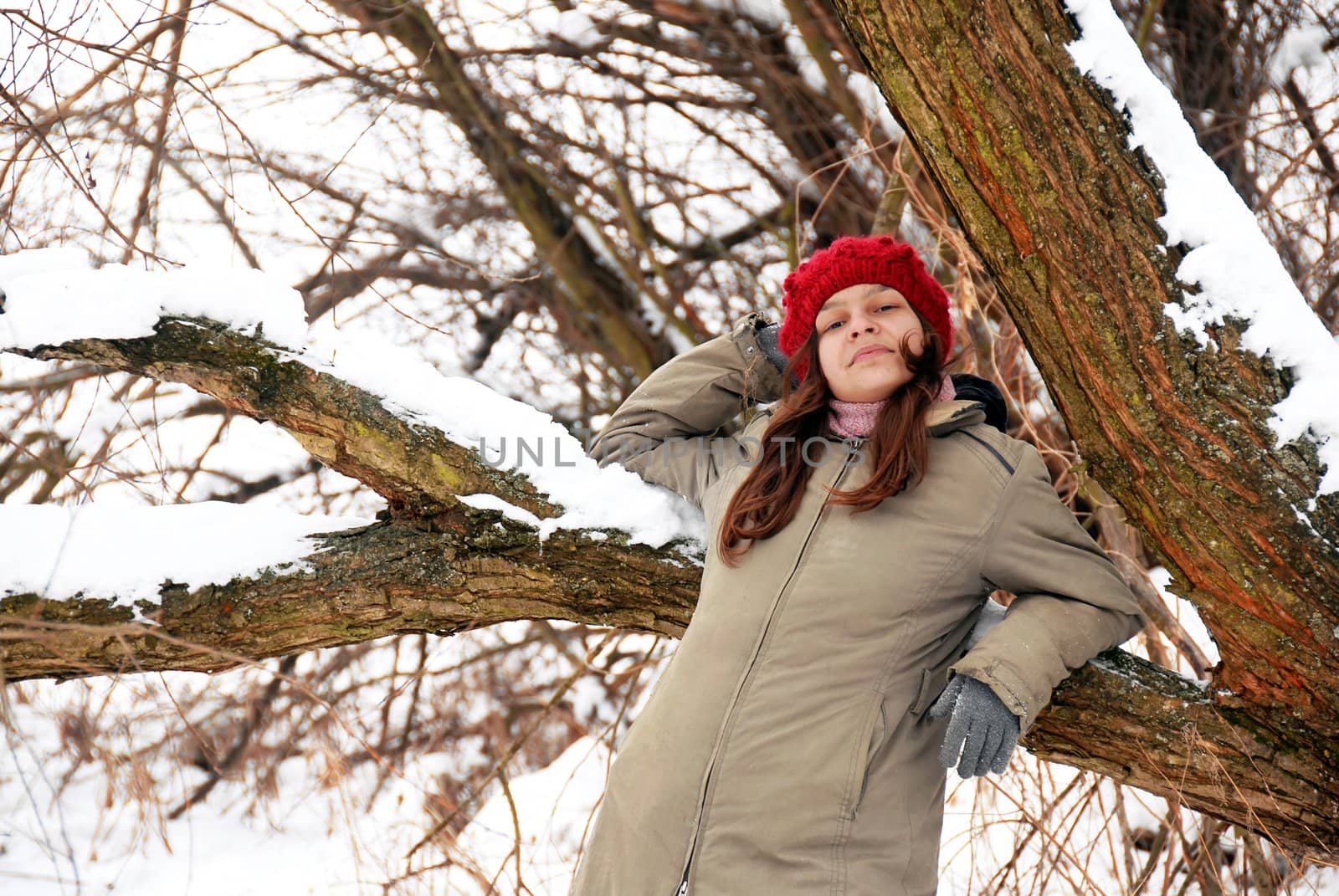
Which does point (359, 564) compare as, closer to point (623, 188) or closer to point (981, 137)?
point (981, 137)

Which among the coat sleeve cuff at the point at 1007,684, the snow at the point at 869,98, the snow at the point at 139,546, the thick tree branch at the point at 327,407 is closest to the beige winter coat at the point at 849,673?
the coat sleeve cuff at the point at 1007,684

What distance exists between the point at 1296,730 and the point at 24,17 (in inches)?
101

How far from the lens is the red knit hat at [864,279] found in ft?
6.42

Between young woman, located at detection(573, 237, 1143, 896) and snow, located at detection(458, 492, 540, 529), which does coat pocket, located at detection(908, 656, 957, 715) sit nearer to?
young woman, located at detection(573, 237, 1143, 896)

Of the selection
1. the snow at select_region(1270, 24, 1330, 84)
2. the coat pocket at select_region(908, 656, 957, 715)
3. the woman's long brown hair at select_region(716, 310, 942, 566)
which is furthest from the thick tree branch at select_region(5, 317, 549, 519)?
the snow at select_region(1270, 24, 1330, 84)

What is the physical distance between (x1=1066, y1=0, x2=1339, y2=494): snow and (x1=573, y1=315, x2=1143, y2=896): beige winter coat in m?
0.36

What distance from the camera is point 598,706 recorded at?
5688mm

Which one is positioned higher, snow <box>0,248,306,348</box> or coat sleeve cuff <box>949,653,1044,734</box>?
snow <box>0,248,306,348</box>

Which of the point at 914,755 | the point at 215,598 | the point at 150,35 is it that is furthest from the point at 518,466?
the point at 150,35

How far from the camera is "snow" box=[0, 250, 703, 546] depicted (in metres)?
2.07

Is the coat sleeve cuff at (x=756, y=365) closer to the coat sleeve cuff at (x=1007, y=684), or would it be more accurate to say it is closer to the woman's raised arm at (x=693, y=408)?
the woman's raised arm at (x=693, y=408)

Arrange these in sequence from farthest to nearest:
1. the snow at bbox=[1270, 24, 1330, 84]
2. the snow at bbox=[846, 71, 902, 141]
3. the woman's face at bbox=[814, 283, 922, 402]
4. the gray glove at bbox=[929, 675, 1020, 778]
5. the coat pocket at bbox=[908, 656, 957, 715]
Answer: the snow at bbox=[846, 71, 902, 141], the snow at bbox=[1270, 24, 1330, 84], the woman's face at bbox=[814, 283, 922, 402], the coat pocket at bbox=[908, 656, 957, 715], the gray glove at bbox=[929, 675, 1020, 778]

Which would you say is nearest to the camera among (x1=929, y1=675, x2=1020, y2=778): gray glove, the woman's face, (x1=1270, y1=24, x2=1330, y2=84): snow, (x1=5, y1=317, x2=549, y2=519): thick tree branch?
(x1=929, y1=675, x2=1020, y2=778): gray glove

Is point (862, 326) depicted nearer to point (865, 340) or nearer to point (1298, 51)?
point (865, 340)
